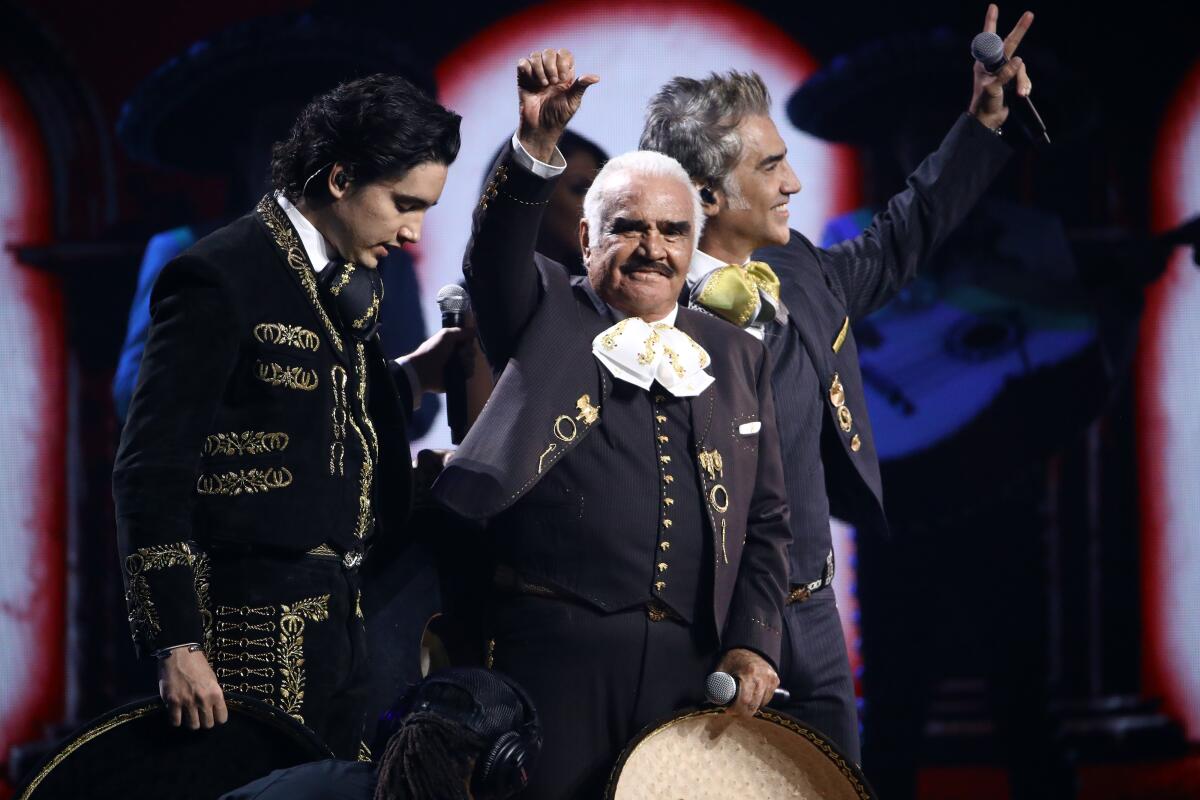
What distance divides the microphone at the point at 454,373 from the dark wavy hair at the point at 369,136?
1.83 feet

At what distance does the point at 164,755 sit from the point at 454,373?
109 cm

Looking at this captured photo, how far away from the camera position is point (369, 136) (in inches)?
92.0

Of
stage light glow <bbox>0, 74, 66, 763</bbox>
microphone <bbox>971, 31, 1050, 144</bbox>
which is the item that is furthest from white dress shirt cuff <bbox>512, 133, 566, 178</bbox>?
stage light glow <bbox>0, 74, 66, 763</bbox>

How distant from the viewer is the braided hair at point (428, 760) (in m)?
1.77

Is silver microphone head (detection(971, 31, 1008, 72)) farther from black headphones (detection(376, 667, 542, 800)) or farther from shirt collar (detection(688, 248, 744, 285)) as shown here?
black headphones (detection(376, 667, 542, 800))

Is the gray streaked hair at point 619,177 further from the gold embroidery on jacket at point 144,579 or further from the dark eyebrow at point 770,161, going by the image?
the gold embroidery on jacket at point 144,579

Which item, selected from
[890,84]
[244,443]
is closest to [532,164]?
[244,443]

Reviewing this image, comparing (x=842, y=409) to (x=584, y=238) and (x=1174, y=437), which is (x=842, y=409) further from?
(x=1174, y=437)

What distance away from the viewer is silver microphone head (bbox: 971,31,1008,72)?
10.0ft

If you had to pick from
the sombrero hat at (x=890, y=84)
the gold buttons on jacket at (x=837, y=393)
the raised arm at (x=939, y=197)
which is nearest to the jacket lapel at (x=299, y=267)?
the gold buttons on jacket at (x=837, y=393)

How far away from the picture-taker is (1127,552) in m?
4.12

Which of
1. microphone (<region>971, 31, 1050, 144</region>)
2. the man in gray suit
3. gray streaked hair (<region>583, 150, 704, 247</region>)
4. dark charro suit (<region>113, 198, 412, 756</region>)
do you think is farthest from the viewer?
microphone (<region>971, 31, 1050, 144</region>)

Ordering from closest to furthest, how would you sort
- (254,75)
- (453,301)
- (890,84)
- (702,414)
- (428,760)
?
(428,760), (702,414), (453,301), (254,75), (890,84)

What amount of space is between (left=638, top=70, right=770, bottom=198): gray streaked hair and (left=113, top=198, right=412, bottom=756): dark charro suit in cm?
93
